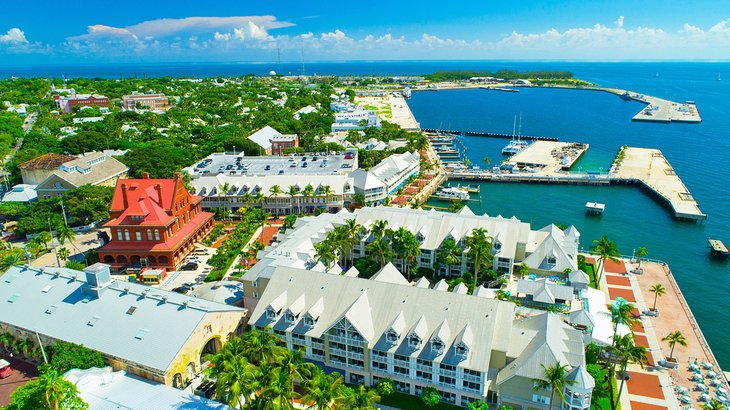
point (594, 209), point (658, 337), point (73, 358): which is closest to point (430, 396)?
point (658, 337)

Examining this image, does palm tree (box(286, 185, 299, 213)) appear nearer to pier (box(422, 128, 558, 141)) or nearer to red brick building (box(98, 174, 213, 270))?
→ red brick building (box(98, 174, 213, 270))

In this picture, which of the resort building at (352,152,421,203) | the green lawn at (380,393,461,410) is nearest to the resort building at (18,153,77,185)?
the resort building at (352,152,421,203)

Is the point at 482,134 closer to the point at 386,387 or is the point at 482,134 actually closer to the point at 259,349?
the point at 386,387

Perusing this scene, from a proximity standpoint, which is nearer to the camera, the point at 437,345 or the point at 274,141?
the point at 437,345

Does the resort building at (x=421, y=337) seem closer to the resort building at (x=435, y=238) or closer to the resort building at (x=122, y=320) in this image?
the resort building at (x=122, y=320)

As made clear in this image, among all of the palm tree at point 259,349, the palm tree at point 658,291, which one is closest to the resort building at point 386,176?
the palm tree at point 658,291

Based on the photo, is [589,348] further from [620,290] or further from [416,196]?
[416,196]
